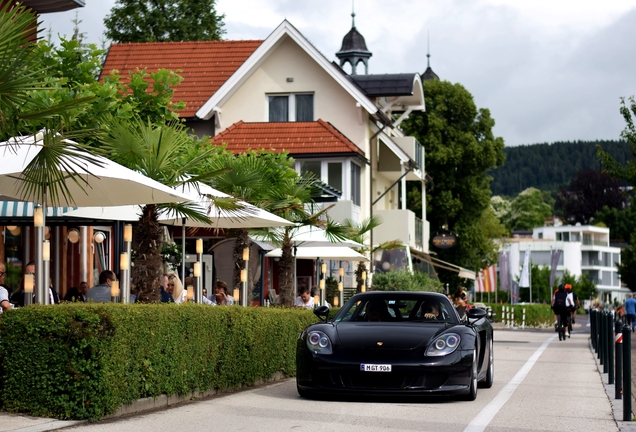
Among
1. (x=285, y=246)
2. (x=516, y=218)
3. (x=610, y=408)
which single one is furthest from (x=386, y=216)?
(x=516, y=218)

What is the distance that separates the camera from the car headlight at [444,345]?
39.6 ft

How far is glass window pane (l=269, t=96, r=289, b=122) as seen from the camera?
137 feet

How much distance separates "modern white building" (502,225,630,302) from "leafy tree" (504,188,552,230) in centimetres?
248

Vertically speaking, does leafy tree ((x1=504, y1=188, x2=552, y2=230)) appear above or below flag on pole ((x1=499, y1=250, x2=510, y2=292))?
above

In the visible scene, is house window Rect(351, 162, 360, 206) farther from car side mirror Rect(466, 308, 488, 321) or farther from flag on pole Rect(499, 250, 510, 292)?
car side mirror Rect(466, 308, 488, 321)

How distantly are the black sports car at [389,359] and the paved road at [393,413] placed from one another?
214 millimetres

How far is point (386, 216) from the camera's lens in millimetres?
46062

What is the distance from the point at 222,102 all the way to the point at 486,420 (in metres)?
31.7

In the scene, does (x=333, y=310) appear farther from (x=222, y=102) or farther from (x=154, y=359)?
(x=222, y=102)

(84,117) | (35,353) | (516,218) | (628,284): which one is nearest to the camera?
(35,353)

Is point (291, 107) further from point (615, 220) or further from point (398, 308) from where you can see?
point (615, 220)

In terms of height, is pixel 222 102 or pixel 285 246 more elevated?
pixel 222 102

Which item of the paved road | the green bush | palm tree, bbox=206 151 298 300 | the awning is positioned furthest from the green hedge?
the green bush

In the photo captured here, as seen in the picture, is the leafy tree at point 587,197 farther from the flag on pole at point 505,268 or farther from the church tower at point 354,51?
the church tower at point 354,51
